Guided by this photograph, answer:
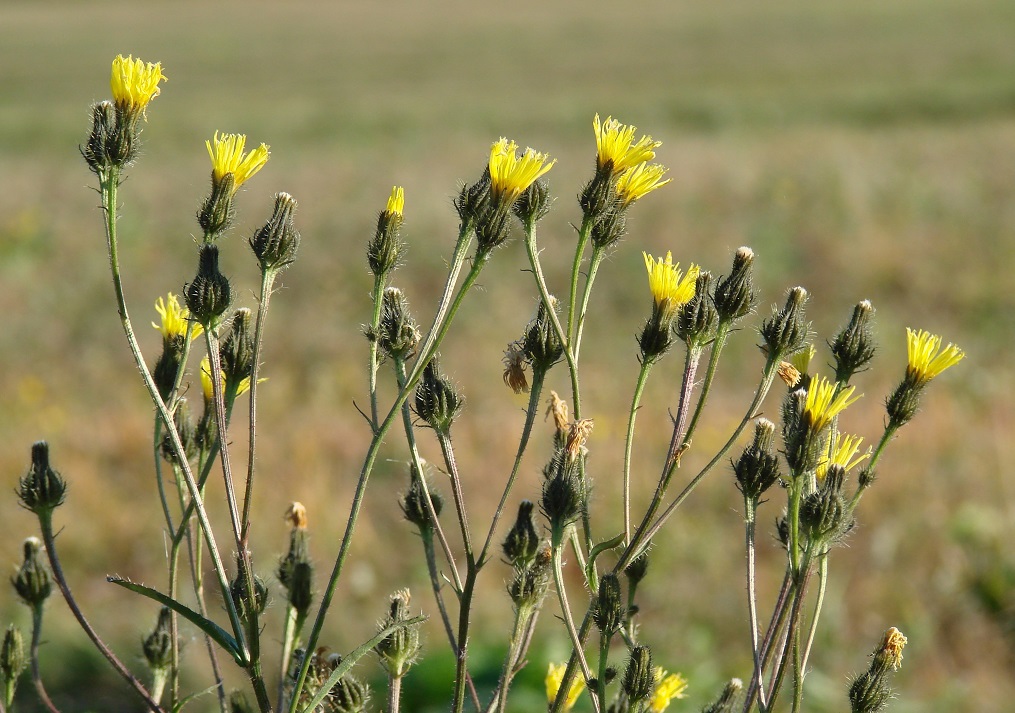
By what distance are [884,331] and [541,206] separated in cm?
989

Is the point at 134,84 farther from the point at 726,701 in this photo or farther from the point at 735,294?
the point at 726,701

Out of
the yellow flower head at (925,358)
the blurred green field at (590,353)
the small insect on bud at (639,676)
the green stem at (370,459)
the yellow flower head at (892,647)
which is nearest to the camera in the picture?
the green stem at (370,459)

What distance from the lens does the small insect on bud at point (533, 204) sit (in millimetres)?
1253

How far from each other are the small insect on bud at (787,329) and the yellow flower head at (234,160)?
70cm

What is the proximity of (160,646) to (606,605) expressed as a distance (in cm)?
63

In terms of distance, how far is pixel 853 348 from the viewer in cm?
130

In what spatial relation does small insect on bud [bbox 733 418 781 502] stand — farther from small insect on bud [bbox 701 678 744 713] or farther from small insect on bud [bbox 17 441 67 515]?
small insect on bud [bbox 17 441 67 515]

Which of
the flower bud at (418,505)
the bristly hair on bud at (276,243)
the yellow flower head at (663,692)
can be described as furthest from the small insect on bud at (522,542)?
the bristly hair on bud at (276,243)

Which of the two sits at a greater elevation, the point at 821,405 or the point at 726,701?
the point at 821,405

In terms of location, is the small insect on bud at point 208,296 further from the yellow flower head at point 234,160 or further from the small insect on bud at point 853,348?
the small insect on bud at point 853,348

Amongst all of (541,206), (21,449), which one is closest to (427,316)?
(21,449)

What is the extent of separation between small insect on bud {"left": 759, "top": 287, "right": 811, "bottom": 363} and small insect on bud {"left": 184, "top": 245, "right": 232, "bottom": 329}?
2.23ft

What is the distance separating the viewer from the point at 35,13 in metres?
76.2

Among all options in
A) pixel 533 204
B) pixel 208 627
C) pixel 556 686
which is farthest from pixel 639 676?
pixel 533 204
